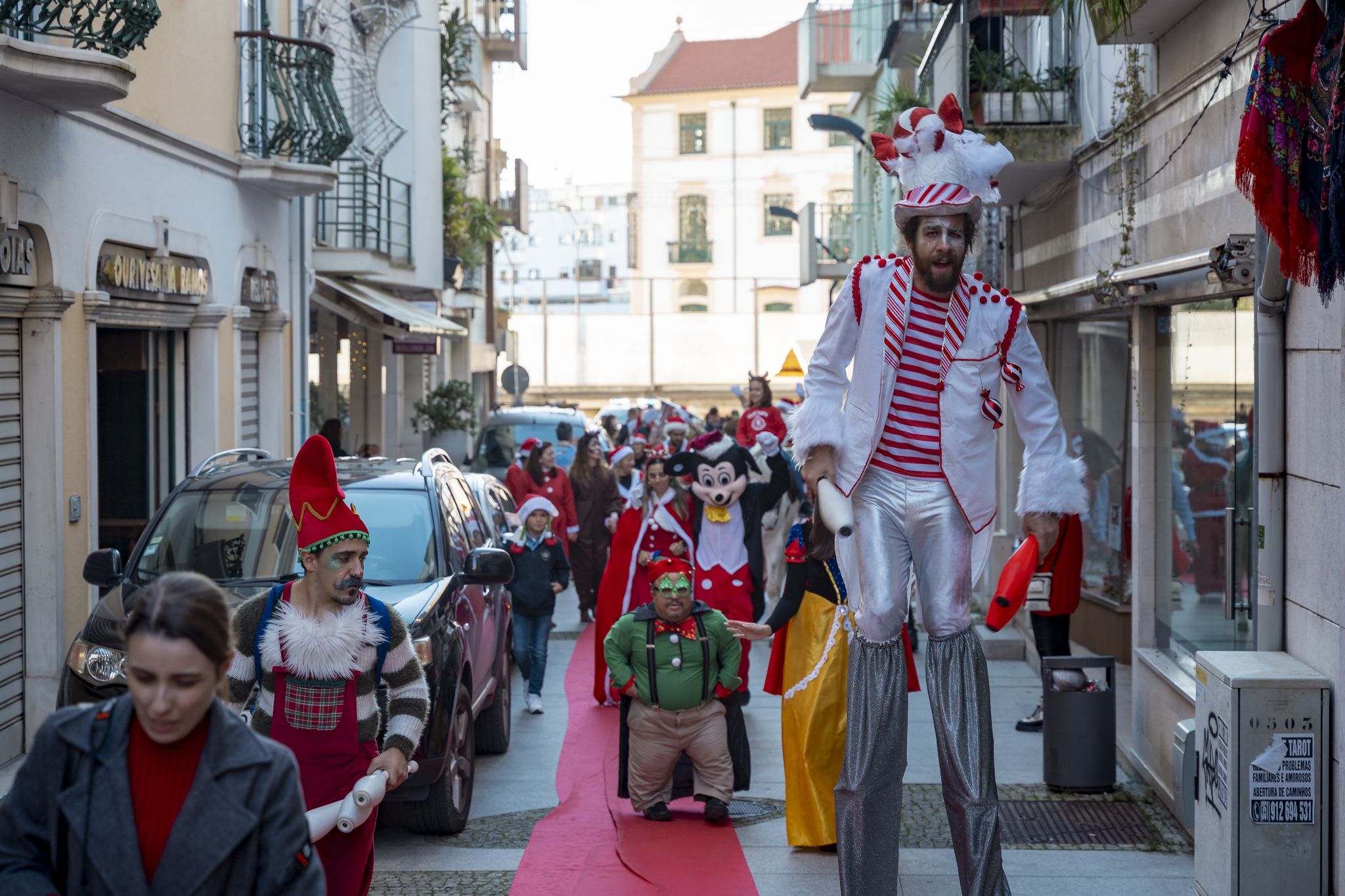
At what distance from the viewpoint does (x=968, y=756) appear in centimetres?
482

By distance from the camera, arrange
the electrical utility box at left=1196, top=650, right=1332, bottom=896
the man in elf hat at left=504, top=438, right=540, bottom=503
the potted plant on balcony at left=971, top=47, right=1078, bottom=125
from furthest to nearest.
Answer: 1. the man in elf hat at left=504, top=438, right=540, bottom=503
2. the potted plant on balcony at left=971, top=47, right=1078, bottom=125
3. the electrical utility box at left=1196, top=650, right=1332, bottom=896

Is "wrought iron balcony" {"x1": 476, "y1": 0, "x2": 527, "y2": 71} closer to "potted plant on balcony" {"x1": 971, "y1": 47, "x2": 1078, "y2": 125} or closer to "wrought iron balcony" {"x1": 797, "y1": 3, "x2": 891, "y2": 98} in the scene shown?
"wrought iron balcony" {"x1": 797, "y1": 3, "x2": 891, "y2": 98}

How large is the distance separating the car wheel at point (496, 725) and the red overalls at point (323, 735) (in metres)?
4.37

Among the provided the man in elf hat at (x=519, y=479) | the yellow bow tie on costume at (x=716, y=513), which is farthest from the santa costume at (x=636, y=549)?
the man in elf hat at (x=519, y=479)

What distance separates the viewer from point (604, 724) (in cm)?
1005

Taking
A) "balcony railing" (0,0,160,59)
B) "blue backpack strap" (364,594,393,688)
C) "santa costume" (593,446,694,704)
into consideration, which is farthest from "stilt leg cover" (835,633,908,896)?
"balcony railing" (0,0,160,59)

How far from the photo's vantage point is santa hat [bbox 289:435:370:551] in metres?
4.76

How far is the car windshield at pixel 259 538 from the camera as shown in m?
7.66

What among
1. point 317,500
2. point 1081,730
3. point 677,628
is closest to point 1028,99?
point 1081,730

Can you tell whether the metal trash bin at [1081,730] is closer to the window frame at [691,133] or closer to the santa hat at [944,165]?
the santa hat at [944,165]

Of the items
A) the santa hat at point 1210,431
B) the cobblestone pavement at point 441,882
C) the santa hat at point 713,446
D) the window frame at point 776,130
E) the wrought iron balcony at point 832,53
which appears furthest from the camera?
the window frame at point 776,130

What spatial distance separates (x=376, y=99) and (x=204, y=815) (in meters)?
17.5

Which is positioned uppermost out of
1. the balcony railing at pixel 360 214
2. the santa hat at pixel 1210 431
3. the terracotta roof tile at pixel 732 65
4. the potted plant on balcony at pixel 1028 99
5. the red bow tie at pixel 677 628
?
the terracotta roof tile at pixel 732 65

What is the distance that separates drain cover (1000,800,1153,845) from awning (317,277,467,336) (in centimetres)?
1385
